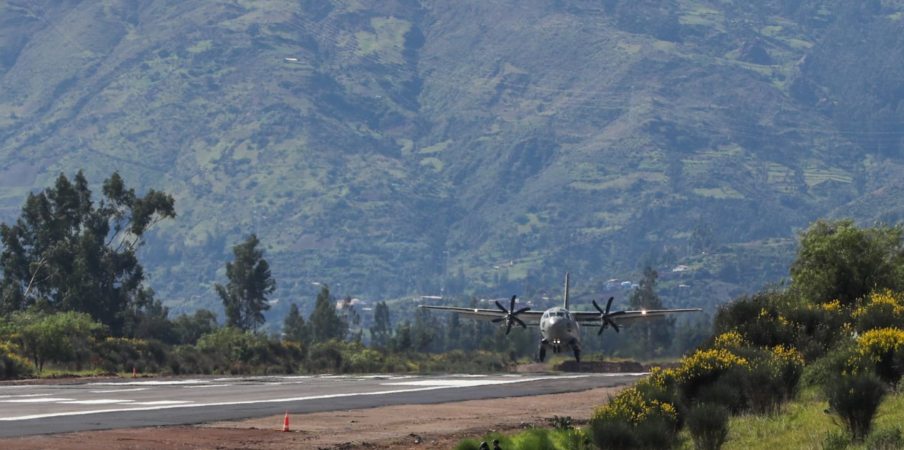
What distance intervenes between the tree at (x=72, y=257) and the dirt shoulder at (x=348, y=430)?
2563 inches

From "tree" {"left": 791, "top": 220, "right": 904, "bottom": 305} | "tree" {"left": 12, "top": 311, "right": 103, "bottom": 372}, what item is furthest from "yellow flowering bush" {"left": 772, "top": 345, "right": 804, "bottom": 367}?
"tree" {"left": 12, "top": 311, "right": 103, "bottom": 372}

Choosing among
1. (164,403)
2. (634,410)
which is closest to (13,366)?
(164,403)

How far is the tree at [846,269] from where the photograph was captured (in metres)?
65.0

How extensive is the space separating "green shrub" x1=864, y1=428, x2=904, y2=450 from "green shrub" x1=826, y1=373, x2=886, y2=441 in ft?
2.79

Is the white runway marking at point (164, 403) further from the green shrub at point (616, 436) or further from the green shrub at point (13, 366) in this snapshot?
the green shrub at point (13, 366)

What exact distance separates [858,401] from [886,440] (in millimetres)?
1916

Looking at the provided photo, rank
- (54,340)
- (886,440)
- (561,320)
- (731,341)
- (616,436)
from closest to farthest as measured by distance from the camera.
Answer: (886,440)
(616,436)
(731,341)
(54,340)
(561,320)

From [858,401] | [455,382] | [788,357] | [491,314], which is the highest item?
[491,314]

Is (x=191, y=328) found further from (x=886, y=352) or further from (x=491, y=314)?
(x=886, y=352)

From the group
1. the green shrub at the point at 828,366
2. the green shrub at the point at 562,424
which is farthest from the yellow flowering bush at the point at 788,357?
the green shrub at the point at 562,424

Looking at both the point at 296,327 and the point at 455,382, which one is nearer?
the point at 455,382

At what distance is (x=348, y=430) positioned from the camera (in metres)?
37.8

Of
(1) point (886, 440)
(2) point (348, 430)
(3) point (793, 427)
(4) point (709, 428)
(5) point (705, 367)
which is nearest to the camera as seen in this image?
(1) point (886, 440)

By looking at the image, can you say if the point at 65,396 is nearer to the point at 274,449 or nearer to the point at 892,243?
the point at 274,449
